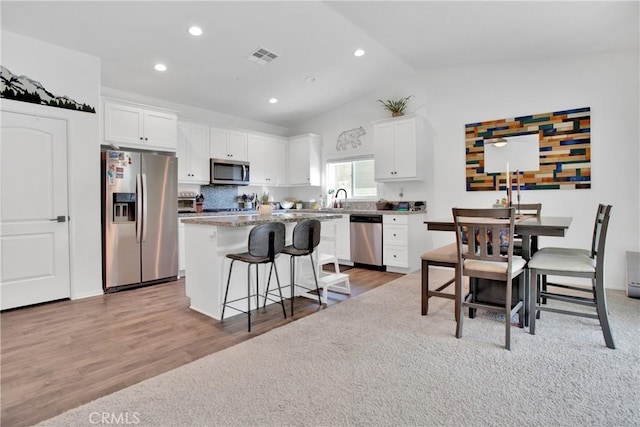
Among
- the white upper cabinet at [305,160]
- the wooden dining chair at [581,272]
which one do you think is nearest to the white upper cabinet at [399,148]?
the white upper cabinet at [305,160]

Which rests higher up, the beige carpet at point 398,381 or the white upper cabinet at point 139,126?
the white upper cabinet at point 139,126

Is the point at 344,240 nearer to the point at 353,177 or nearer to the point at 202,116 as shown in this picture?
the point at 353,177

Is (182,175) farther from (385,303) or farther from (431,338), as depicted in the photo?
(431,338)

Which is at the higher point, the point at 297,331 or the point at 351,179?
the point at 351,179

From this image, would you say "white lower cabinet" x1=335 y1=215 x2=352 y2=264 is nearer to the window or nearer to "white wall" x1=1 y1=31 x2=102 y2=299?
the window

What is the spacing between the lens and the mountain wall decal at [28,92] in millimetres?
3314

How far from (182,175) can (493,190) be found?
4491 millimetres

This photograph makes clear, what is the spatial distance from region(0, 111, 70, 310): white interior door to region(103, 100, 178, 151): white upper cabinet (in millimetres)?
589

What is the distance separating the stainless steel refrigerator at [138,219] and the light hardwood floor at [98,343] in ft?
1.31

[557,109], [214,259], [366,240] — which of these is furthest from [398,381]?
[557,109]

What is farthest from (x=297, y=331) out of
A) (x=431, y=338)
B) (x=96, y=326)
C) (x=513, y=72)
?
(x=513, y=72)

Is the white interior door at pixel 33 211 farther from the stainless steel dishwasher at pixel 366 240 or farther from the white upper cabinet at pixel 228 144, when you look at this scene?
the stainless steel dishwasher at pixel 366 240

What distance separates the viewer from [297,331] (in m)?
2.78

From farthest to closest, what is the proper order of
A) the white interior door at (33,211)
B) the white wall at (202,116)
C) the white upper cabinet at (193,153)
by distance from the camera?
the white upper cabinet at (193,153), the white wall at (202,116), the white interior door at (33,211)
